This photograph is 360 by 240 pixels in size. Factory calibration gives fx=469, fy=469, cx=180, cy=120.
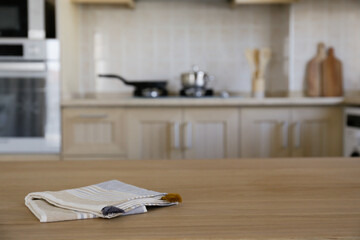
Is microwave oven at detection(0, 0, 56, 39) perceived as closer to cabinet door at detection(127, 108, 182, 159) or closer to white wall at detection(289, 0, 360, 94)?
cabinet door at detection(127, 108, 182, 159)

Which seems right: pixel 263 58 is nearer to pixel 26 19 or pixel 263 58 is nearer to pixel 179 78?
pixel 179 78

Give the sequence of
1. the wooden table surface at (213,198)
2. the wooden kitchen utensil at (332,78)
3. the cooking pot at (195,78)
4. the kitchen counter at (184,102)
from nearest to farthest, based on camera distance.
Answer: the wooden table surface at (213,198), the kitchen counter at (184,102), the cooking pot at (195,78), the wooden kitchen utensil at (332,78)

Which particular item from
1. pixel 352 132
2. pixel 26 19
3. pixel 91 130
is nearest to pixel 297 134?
pixel 352 132

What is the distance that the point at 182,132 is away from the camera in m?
2.91

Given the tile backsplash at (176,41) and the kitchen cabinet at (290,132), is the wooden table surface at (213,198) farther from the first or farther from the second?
the tile backsplash at (176,41)

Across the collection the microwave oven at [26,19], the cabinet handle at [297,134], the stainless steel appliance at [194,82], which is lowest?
the cabinet handle at [297,134]

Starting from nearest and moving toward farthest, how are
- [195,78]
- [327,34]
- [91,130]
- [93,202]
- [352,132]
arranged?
[93,202], [352,132], [91,130], [195,78], [327,34]

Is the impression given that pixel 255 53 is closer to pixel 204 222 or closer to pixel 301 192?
pixel 301 192

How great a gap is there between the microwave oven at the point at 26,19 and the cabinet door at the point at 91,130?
0.53 m

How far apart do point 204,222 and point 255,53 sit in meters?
2.78

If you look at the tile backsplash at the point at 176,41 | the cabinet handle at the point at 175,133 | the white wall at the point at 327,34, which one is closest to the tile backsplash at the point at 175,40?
the tile backsplash at the point at 176,41

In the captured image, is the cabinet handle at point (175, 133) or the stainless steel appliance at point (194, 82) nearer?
the cabinet handle at point (175, 133)

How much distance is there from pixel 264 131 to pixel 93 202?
234cm

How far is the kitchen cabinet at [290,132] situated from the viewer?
292 centimetres
